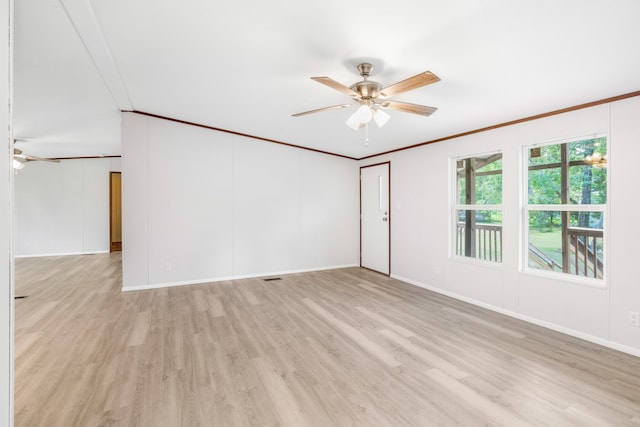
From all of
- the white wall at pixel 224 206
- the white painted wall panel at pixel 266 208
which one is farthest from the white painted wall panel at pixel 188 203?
the white painted wall panel at pixel 266 208

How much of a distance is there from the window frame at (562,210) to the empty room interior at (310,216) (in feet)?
0.08

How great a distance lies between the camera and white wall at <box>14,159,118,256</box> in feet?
24.4

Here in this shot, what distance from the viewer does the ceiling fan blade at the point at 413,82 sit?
79.4 inches

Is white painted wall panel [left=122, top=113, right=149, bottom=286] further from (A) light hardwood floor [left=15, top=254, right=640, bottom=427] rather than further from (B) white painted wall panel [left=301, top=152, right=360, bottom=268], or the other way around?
(B) white painted wall panel [left=301, top=152, right=360, bottom=268]

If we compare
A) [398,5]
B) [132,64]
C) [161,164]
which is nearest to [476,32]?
[398,5]

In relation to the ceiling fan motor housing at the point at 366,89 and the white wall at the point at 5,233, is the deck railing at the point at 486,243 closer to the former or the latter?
the ceiling fan motor housing at the point at 366,89

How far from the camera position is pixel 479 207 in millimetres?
3994

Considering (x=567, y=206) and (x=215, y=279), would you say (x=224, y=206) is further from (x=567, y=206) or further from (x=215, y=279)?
(x=567, y=206)

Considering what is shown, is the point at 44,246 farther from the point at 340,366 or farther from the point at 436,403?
the point at 436,403

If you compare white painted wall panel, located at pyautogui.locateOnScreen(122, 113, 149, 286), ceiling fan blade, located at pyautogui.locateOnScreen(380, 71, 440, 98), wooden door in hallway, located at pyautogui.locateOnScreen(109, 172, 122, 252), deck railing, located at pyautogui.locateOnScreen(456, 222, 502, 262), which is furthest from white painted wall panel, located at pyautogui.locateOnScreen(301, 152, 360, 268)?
wooden door in hallway, located at pyautogui.locateOnScreen(109, 172, 122, 252)

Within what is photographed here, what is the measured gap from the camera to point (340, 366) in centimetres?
245

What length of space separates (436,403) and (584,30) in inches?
98.6

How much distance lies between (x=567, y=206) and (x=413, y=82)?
223 centimetres

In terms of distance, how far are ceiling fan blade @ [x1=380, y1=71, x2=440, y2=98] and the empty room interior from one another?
0.05 feet
